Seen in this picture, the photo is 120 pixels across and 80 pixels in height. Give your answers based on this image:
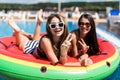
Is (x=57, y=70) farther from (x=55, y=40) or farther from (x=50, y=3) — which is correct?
(x=50, y=3)

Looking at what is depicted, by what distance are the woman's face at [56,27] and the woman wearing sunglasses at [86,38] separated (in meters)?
0.48

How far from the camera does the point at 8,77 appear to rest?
3691 mm

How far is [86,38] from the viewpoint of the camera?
13.3 ft

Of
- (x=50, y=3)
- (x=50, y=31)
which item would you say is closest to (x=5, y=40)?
(x=50, y=31)

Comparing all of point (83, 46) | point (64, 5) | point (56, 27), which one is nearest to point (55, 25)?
point (56, 27)

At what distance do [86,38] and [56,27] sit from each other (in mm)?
Answer: 777

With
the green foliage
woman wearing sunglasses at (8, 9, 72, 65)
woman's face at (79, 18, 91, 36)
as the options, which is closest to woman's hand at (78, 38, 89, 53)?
woman's face at (79, 18, 91, 36)

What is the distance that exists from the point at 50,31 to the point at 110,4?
85.6 ft

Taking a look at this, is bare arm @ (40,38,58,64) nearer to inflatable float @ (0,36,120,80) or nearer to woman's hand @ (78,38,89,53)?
inflatable float @ (0,36,120,80)

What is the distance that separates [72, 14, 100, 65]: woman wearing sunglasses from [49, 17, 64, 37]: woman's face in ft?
1.58

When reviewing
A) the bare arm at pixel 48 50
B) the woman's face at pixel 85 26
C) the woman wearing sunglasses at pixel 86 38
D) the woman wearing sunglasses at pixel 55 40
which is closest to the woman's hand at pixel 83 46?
the woman wearing sunglasses at pixel 86 38

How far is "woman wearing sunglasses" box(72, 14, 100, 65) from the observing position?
12.6ft

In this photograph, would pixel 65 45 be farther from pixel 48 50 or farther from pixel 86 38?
pixel 86 38

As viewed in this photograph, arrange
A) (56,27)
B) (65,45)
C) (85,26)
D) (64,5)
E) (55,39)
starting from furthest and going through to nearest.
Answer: (64,5), (85,26), (55,39), (56,27), (65,45)
